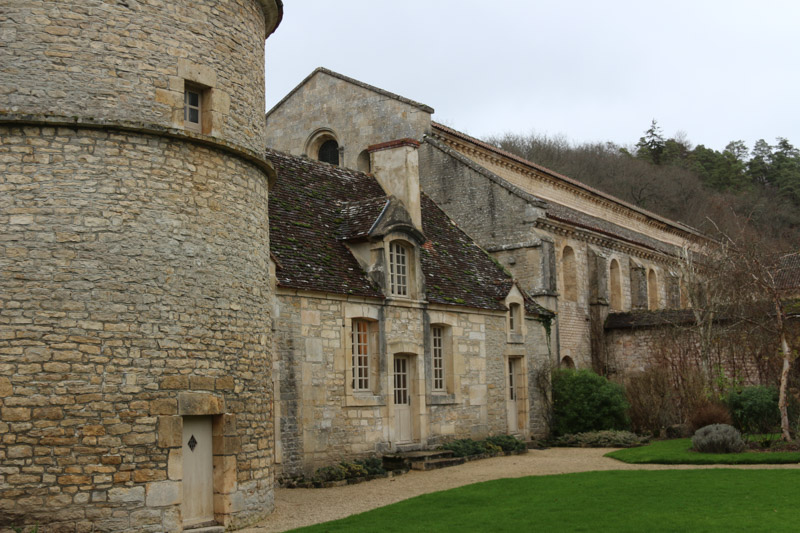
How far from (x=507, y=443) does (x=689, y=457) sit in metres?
4.77

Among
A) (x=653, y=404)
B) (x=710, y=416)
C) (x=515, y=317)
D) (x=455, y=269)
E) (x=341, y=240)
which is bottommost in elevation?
(x=710, y=416)

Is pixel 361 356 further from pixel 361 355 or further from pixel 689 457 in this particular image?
pixel 689 457

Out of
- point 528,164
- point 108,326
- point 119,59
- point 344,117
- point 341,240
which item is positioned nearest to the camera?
point 108,326

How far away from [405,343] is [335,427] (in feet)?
9.05

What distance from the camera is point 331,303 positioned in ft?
53.6

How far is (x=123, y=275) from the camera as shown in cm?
1004

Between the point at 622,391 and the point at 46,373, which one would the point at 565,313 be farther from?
the point at 46,373

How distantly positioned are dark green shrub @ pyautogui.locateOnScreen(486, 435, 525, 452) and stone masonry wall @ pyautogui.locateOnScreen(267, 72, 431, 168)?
32.2 feet

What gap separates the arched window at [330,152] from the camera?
27109 mm

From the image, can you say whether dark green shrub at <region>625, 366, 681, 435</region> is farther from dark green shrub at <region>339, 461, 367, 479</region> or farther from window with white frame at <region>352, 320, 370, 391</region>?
dark green shrub at <region>339, 461, 367, 479</region>

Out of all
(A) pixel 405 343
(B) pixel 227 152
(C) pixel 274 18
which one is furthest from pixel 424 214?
(B) pixel 227 152

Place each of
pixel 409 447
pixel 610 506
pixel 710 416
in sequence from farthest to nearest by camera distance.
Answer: pixel 710 416
pixel 409 447
pixel 610 506

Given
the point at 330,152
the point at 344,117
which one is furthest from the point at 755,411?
the point at 330,152

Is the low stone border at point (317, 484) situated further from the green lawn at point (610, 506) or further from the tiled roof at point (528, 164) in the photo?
the tiled roof at point (528, 164)
